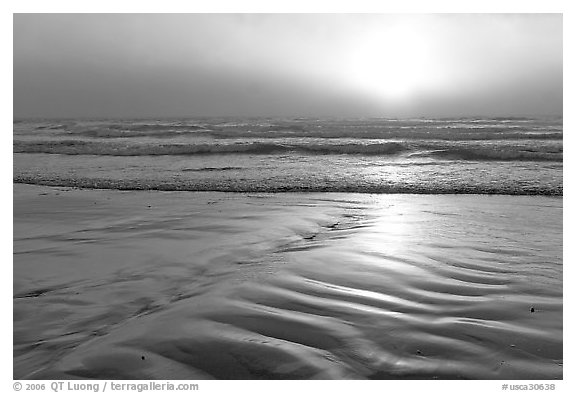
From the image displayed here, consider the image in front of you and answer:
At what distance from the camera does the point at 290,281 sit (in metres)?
3.90

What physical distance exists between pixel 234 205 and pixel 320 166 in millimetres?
5740

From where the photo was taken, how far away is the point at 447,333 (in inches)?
115

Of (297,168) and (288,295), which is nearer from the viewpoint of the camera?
(288,295)

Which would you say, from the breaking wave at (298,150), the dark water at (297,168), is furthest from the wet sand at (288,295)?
the breaking wave at (298,150)

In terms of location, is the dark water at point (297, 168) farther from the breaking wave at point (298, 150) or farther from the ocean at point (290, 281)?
the ocean at point (290, 281)

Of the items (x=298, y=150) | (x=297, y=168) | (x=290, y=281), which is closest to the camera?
(x=290, y=281)

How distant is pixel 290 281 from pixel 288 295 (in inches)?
12.3

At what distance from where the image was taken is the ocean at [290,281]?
8.67ft

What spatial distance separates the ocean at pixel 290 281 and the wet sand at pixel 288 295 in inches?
0.6

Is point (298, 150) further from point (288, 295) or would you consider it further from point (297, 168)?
point (288, 295)

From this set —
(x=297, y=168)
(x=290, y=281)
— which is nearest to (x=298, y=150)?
(x=297, y=168)
